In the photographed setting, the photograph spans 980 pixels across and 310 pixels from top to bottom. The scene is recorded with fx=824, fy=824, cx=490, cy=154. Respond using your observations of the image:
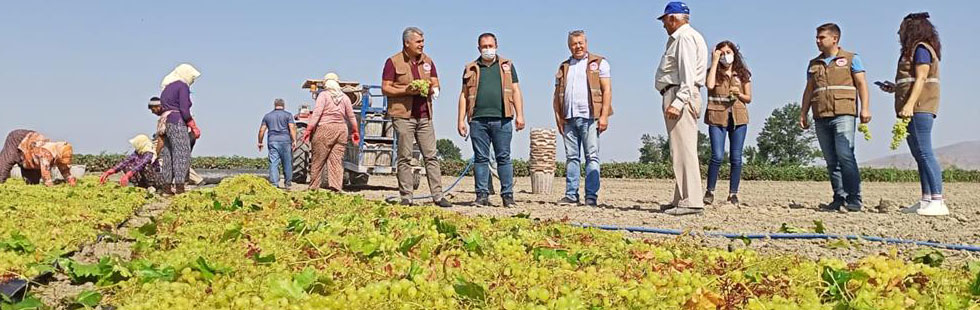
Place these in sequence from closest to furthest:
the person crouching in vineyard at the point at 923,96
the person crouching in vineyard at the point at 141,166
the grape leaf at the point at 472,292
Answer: the grape leaf at the point at 472,292 → the person crouching in vineyard at the point at 923,96 → the person crouching in vineyard at the point at 141,166

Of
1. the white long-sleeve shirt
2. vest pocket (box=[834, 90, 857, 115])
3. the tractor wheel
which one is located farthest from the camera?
the tractor wheel

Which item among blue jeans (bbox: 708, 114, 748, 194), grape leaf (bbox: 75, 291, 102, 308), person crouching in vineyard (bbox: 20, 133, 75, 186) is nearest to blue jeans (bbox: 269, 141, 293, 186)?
person crouching in vineyard (bbox: 20, 133, 75, 186)

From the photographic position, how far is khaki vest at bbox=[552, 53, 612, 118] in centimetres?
744

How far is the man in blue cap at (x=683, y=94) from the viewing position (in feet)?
20.6

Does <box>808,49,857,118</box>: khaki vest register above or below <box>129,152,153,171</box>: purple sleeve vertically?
above

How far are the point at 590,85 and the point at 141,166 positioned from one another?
18.7 feet

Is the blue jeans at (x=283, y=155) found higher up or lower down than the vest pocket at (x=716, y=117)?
lower down

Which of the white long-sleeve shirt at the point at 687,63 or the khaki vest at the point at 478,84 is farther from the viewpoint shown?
the khaki vest at the point at 478,84

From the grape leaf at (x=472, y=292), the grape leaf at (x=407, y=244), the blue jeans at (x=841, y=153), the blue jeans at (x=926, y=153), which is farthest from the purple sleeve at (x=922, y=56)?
the grape leaf at (x=472, y=292)

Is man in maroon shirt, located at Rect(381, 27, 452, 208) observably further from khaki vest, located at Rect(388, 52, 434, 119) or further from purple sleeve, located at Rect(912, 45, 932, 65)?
purple sleeve, located at Rect(912, 45, 932, 65)

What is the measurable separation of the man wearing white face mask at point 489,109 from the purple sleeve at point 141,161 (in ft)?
14.7

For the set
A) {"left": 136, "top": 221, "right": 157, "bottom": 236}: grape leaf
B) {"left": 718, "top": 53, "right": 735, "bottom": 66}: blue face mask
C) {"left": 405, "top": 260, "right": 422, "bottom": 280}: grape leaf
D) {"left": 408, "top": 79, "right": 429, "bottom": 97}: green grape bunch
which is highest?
{"left": 718, "top": 53, "right": 735, "bottom": 66}: blue face mask

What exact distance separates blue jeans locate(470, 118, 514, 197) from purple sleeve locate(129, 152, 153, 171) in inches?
181

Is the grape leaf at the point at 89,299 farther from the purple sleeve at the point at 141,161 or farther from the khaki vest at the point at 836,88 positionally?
the purple sleeve at the point at 141,161
